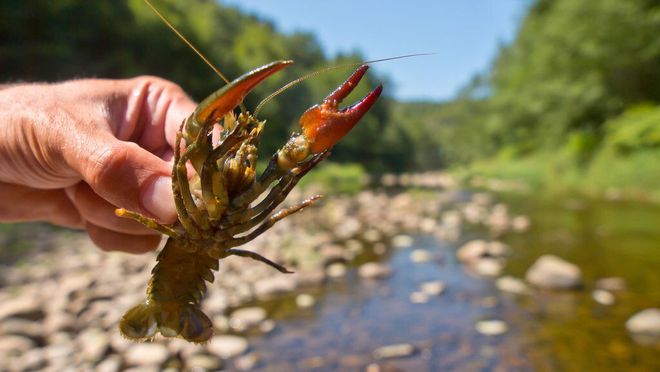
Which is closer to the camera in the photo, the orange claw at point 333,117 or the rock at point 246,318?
the orange claw at point 333,117

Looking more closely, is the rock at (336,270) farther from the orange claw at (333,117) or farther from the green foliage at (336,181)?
the green foliage at (336,181)

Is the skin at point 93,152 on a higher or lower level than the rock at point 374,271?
lower

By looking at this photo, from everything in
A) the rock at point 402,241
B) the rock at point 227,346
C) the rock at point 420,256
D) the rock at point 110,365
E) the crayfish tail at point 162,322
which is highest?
the rock at point 402,241

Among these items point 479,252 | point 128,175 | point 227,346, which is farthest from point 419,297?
point 128,175

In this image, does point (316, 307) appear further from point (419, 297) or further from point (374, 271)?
point (374, 271)

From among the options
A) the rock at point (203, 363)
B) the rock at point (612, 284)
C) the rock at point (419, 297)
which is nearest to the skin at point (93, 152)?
the rock at point (203, 363)

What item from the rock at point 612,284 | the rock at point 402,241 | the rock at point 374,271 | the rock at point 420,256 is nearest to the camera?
the rock at point 612,284
